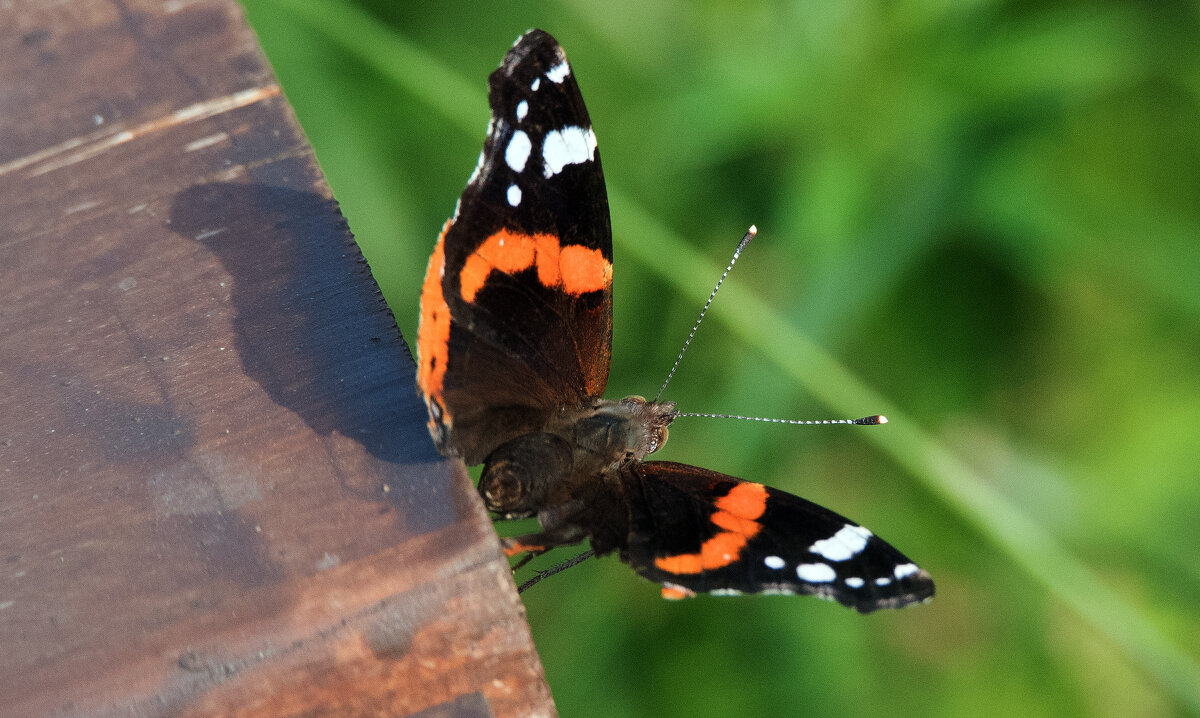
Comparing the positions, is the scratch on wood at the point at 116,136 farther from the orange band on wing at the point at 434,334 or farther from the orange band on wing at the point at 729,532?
the orange band on wing at the point at 729,532

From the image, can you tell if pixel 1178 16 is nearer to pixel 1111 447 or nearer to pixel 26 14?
pixel 1111 447

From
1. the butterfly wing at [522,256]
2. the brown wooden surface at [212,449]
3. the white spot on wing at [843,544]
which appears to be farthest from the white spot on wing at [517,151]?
the white spot on wing at [843,544]

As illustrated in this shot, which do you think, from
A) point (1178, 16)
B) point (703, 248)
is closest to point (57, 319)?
point (703, 248)

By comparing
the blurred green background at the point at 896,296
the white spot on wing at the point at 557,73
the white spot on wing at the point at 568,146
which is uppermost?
the white spot on wing at the point at 557,73

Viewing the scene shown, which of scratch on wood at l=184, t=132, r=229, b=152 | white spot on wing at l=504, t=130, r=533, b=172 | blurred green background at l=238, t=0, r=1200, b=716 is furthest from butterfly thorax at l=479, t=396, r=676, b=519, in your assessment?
blurred green background at l=238, t=0, r=1200, b=716

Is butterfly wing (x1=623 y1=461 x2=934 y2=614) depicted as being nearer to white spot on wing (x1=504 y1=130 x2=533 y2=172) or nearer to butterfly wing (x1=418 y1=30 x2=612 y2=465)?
butterfly wing (x1=418 y1=30 x2=612 y2=465)

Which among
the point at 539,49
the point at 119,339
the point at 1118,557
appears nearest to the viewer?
the point at 119,339
